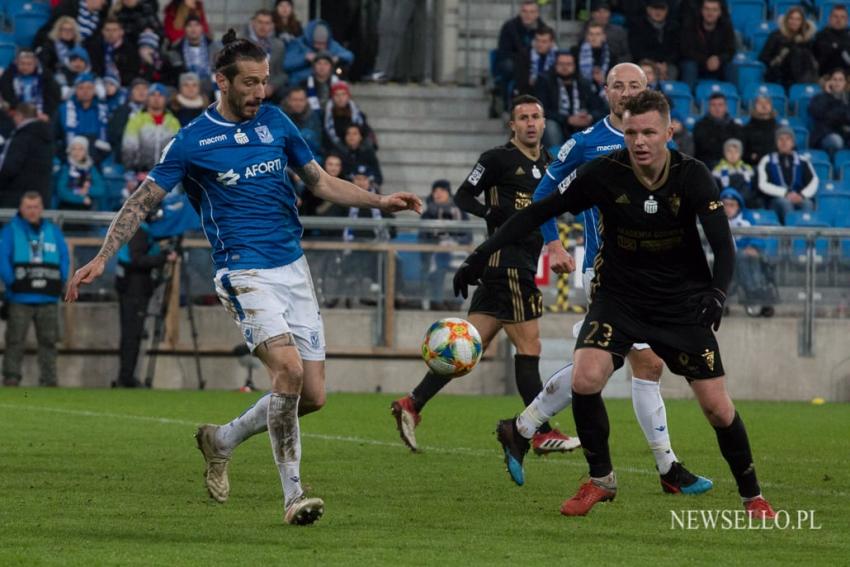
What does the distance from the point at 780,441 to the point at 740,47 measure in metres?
12.8

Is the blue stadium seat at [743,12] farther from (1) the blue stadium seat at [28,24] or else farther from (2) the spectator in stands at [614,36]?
(1) the blue stadium seat at [28,24]

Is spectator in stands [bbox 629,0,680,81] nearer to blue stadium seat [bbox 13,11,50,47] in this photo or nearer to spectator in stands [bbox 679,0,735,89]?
spectator in stands [bbox 679,0,735,89]

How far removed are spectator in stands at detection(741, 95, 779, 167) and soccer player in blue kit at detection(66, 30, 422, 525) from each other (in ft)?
46.5

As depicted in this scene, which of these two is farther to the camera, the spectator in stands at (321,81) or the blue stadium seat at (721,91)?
the blue stadium seat at (721,91)

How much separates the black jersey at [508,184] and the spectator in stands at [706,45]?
40.3ft

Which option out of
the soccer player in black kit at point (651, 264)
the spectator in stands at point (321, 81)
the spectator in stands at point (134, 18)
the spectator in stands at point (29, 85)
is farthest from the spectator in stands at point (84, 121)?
the soccer player in black kit at point (651, 264)

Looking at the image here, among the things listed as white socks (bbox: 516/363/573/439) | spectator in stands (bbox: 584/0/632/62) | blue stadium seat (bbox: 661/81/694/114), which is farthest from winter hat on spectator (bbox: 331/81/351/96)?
white socks (bbox: 516/363/573/439)

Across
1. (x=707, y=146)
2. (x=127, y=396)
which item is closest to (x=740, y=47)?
(x=707, y=146)

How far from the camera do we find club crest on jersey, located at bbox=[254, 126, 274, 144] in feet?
28.7

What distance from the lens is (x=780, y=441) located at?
1373 centimetres

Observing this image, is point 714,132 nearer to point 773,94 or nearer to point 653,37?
point 653,37

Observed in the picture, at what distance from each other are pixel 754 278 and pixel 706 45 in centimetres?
547

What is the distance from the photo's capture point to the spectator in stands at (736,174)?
21.6 meters

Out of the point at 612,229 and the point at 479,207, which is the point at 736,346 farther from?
the point at 612,229
